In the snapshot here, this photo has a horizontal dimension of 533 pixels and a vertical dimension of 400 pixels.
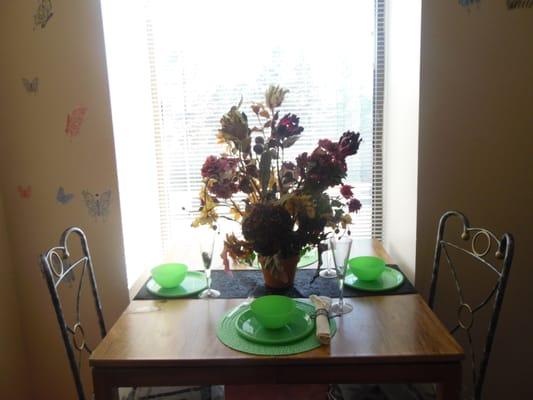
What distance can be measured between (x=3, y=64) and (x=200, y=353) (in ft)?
4.65

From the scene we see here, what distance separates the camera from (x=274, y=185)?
1306 mm

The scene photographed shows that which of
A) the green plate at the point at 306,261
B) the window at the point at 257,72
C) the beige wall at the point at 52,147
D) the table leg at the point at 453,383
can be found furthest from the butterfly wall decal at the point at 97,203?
the table leg at the point at 453,383

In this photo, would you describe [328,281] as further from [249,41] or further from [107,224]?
[249,41]

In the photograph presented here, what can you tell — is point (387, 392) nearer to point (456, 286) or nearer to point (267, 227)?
point (456, 286)

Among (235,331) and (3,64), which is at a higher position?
(3,64)

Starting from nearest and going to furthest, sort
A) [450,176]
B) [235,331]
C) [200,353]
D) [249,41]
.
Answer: [200,353] → [235,331] → [450,176] → [249,41]

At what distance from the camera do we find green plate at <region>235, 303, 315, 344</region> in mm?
1097

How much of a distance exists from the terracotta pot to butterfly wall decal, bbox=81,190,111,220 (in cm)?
75

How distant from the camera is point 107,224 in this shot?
1.73m

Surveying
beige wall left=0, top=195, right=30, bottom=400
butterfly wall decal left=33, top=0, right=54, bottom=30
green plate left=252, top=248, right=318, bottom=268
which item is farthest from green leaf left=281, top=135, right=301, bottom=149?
beige wall left=0, top=195, right=30, bottom=400

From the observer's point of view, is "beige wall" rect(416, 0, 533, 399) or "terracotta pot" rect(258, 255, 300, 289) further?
"beige wall" rect(416, 0, 533, 399)

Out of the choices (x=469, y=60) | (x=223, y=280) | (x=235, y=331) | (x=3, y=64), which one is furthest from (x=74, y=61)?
(x=469, y=60)

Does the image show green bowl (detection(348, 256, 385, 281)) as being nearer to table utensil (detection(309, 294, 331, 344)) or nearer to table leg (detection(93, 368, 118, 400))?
table utensil (detection(309, 294, 331, 344))

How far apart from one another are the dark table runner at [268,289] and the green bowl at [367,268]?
8 cm
